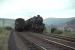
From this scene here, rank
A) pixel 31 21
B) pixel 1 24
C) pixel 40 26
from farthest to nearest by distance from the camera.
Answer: pixel 1 24 < pixel 31 21 < pixel 40 26

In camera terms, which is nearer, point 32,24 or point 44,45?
point 44,45

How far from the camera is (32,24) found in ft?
173

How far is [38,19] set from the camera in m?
49.5

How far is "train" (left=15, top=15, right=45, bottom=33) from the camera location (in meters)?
49.6

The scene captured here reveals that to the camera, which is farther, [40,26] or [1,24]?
[1,24]

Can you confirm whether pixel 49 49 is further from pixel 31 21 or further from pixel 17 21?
pixel 17 21

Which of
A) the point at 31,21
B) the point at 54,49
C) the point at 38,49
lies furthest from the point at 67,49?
the point at 31,21

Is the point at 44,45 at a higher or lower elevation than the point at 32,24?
lower

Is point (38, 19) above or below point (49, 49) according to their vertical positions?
above

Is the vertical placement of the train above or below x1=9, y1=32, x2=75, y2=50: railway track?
above

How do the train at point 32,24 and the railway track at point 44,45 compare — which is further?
the train at point 32,24

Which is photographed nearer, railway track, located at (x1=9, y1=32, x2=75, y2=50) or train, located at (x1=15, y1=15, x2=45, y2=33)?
railway track, located at (x1=9, y1=32, x2=75, y2=50)

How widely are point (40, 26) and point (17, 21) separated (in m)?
11.8

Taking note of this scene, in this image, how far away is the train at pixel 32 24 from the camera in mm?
49562
